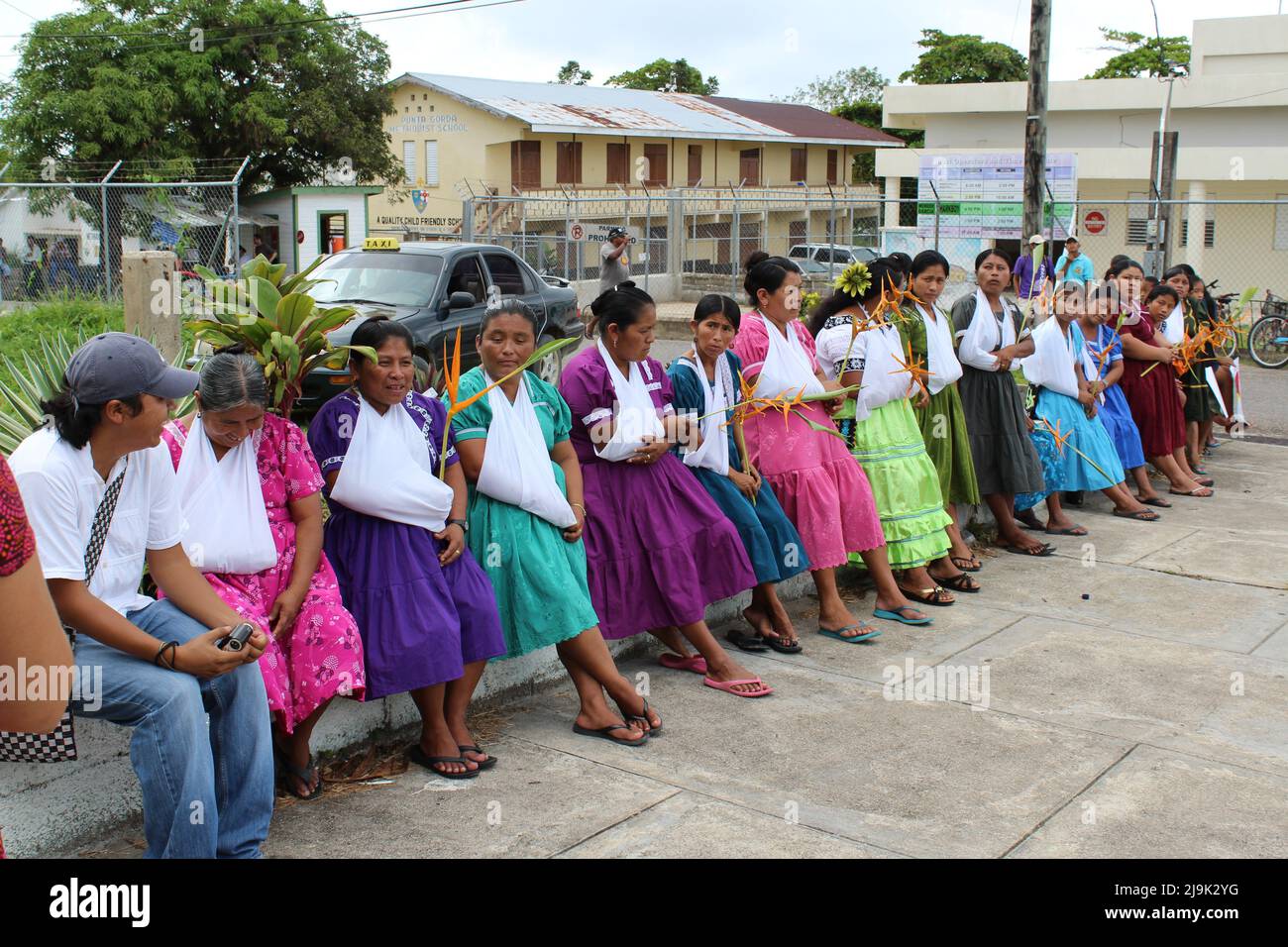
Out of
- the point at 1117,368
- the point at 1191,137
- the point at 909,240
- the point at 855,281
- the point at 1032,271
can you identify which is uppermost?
the point at 1191,137

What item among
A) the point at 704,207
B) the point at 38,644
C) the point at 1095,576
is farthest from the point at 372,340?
the point at 704,207

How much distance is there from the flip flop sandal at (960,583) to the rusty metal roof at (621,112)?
29930mm

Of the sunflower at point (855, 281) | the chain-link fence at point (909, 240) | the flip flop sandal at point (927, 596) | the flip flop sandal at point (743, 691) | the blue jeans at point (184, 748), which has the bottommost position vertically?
the flip flop sandal at point (743, 691)

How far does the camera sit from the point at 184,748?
341 cm

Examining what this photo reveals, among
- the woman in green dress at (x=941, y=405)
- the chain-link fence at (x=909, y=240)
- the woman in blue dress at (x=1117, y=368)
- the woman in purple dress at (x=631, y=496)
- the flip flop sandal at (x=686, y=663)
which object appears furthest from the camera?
the chain-link fence at (x=909, y=240)

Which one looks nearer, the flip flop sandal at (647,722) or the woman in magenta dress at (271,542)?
the woman in magenta dress at (271,542)

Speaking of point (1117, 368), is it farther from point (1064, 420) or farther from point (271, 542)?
point (271, 542)

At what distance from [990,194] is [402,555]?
711 inches

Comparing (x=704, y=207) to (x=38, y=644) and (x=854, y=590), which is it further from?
(x=38, y=644)

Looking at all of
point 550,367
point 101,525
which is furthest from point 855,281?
point 550,367

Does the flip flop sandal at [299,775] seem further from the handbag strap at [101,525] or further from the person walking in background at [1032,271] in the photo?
the person walking in background at [1032,271]

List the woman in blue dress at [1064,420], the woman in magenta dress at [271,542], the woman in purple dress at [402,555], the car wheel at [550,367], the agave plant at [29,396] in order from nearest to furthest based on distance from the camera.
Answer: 1. the woman in magenta dress at [271,542]
2. the woman in purple dress at [402,555]
3. the agave plant at [29,396]
4. the woman in blue dress at [1064,420]
5. the car wheel at [550,367]

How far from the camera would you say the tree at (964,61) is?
46812mm

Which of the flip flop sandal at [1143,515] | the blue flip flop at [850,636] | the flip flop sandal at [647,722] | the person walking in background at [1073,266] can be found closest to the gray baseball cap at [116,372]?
the flip flop sandal at [647,722]
